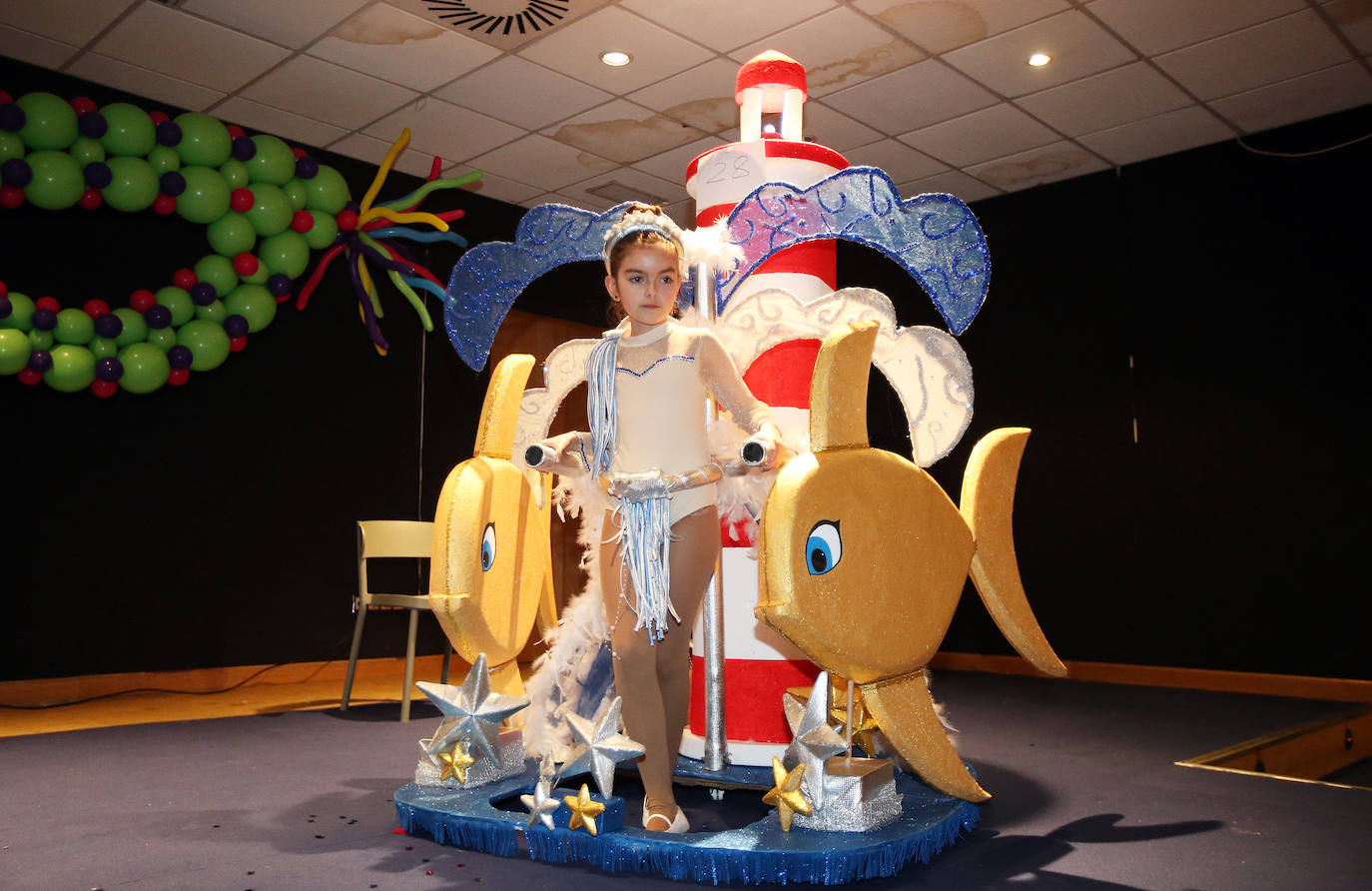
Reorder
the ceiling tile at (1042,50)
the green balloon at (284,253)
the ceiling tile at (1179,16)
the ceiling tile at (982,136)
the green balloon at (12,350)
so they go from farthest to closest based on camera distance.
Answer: the ceiling tile at (982,136), the green balloon at (284,253), the ceiling tile at (1042,50), the ceiling tile at (1179,16), the green balloon at (12,350)

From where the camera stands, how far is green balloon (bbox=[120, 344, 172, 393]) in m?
4.41

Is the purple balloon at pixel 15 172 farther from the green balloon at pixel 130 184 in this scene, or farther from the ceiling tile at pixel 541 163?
the ceiling tile at pixel 541 163

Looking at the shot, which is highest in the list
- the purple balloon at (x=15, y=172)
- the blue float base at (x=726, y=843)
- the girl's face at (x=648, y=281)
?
the purple balloon at (x=15, y=172)

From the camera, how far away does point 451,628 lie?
8.03ft

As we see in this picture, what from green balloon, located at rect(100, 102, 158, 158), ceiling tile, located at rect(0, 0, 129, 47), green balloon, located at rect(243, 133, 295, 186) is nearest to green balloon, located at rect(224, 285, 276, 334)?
green balloon, located at rect(243, 133, 295, 186)

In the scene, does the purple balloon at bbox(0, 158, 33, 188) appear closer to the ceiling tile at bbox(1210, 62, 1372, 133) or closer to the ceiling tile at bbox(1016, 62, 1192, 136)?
the ceiling tile at bbox(1016, 62, 1192, 136)

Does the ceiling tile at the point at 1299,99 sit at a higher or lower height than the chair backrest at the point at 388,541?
higher

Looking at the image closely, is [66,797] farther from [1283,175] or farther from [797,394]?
[1283,175]

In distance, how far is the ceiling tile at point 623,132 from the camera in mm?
5074

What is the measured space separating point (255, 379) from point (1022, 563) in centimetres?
453

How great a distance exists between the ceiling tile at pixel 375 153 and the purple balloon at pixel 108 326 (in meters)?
1.69

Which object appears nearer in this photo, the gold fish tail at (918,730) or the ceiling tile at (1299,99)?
the gold fish tail at (918,730)

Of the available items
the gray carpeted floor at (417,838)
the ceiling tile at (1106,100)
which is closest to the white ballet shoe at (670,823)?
the gray carpeted floor at (417,838)

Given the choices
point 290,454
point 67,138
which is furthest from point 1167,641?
point 67,138
